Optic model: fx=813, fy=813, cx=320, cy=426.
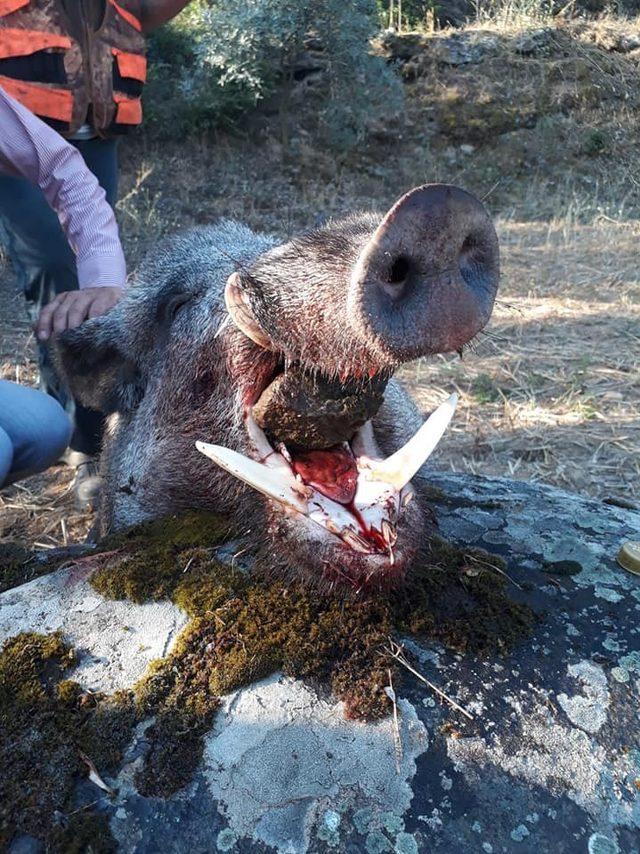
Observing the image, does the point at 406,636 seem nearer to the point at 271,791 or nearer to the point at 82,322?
the point at 271,791

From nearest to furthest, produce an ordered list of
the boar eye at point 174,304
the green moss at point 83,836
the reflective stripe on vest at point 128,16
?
the green moss at point 83,836, the boar eye at point 174,304, the reflective stripe on vest at point 128,16

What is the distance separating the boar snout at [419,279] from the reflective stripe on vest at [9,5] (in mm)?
3179

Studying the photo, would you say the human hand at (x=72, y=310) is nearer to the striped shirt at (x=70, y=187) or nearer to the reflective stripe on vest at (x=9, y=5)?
the striped shirt at (x=70, y=187)

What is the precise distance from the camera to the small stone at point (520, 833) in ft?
4.70

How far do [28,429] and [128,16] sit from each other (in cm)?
236

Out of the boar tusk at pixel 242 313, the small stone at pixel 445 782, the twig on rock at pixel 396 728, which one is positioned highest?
the boar tusk at pixel 242 313

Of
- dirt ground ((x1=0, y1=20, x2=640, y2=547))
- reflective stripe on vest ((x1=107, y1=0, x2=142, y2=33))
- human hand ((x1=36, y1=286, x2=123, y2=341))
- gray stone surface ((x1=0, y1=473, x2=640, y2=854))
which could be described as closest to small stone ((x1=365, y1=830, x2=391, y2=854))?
gray stone surface ((x1=0, y1=473, x2=640, y2=854))

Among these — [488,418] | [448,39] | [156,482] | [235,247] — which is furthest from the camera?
[448,39]

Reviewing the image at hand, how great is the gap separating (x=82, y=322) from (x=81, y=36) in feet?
6.10

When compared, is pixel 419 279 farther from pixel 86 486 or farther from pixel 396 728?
pixel 86 486

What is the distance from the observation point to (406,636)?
5.90 feet

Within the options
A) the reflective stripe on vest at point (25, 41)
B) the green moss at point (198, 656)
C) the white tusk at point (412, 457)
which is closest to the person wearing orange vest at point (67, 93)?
the reflective stripe on vest at point (25, 41)

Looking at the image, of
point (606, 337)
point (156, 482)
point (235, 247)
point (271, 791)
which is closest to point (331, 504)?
point (271, 791)

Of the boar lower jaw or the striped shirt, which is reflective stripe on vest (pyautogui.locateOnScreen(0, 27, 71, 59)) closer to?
the striped shirt
